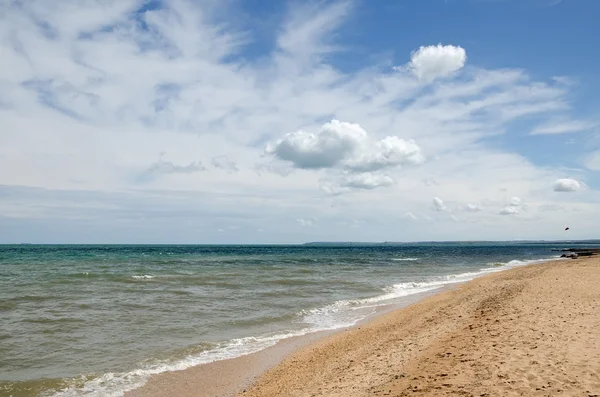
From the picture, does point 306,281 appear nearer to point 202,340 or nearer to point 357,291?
point 357,291

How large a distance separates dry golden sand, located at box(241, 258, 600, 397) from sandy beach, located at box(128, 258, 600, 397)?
0.02 m

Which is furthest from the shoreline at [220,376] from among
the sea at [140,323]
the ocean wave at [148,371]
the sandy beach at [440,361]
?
the sea at [140,323]

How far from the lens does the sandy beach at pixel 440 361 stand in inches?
262

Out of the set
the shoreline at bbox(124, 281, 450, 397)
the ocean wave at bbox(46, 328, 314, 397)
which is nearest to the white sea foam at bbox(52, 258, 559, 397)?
the ocean wave at bbox(46, 328, 314, 397)

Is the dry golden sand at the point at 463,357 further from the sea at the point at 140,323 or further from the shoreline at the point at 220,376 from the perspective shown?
the sea at the point at 140,323

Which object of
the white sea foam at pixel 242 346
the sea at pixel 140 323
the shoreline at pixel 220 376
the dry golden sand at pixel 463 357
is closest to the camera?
the dry golden sand at pixel 463 357

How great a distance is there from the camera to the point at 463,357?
8008 mm

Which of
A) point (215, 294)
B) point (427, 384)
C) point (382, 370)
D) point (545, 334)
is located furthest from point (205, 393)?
point (215, 294)

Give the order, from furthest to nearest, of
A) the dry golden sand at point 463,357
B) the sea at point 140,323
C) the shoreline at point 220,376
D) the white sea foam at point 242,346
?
the sea at point 140,323
the white sea foam at point 242,346
the shoreline at point 220,376
the dry golden sand at point 463,357

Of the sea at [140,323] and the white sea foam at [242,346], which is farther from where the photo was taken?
the sea at [140,323]

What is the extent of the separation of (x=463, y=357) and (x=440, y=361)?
1.48 ft

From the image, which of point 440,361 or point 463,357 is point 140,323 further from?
point 463,357

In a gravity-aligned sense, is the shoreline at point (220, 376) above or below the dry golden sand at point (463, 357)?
below

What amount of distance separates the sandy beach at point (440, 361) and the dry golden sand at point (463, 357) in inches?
0.8
